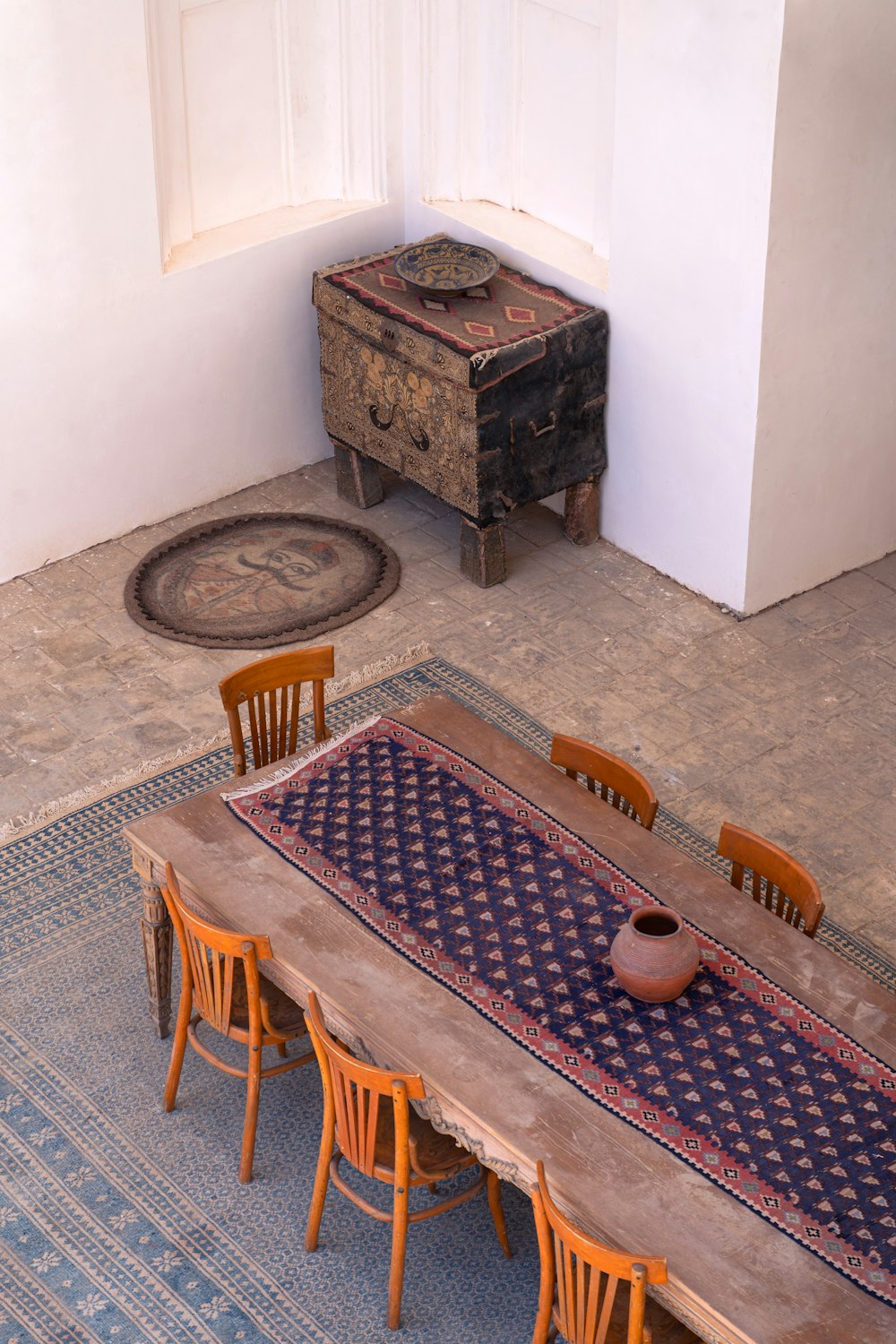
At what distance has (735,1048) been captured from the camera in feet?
15.2

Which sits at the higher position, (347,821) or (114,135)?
(114,135)

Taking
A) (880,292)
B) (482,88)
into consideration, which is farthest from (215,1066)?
(482,88)

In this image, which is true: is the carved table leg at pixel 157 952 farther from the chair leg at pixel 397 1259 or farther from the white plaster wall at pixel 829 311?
the white plaster wall at pixel 829 311

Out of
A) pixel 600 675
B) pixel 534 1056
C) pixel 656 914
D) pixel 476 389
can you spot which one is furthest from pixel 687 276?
pixel 534 1056

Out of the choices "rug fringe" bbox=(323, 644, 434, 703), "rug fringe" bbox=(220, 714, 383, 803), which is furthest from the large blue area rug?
"rug fringe" bbox=(323, 644, 434, 703)

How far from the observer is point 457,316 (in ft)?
26.1

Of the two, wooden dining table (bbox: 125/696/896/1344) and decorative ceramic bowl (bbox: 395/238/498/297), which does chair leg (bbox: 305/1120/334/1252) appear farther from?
decorative ceramic bowl (bbox: 395/238/498/297)

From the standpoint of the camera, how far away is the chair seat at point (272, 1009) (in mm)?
5242

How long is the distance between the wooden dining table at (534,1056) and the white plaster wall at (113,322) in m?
2.94

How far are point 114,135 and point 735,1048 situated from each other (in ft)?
16.4

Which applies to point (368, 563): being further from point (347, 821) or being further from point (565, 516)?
point (347, 821)

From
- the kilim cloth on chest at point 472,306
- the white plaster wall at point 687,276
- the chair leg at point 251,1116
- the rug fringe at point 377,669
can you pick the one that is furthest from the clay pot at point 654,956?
the kilim cloth on chest at point 472,306

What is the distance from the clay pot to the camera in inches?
182

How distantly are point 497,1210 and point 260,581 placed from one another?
12.7ft
